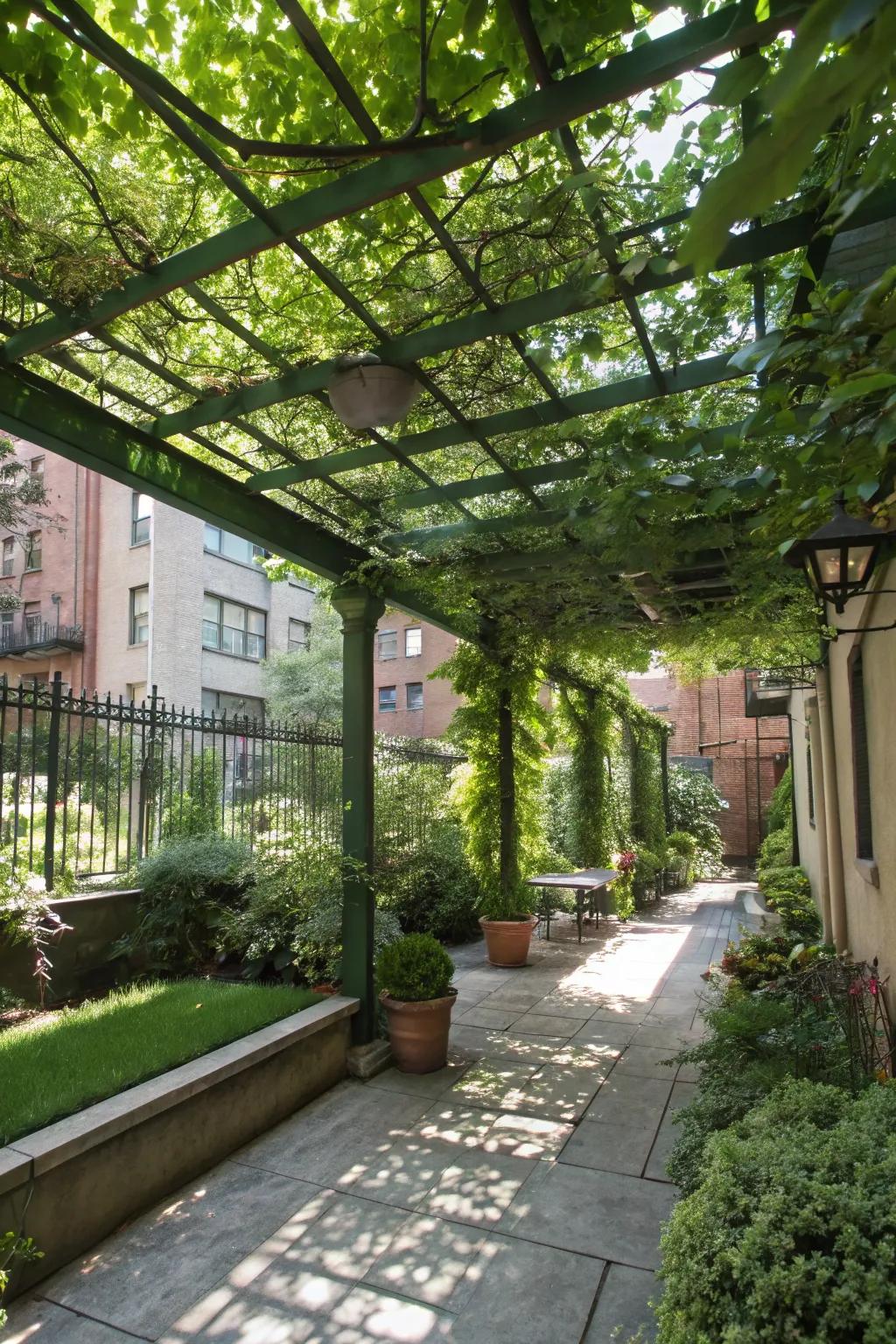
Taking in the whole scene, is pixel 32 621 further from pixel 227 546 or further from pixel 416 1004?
pixel 416 1004

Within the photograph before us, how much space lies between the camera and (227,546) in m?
18.0

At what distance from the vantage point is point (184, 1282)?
8.91 feet

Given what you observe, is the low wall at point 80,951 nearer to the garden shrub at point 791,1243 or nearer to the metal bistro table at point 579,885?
the garden shrub at point 791,1243

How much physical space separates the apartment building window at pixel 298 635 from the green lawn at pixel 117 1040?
15695 mm

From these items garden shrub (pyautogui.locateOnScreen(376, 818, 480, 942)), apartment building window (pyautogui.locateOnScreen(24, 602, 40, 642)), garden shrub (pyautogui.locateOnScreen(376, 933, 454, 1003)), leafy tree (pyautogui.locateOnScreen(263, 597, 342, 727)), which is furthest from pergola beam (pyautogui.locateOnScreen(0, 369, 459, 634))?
apartment building window (pyautogui.locateOnScreen(24, 602, 40, 642))

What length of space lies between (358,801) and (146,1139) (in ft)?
7.51

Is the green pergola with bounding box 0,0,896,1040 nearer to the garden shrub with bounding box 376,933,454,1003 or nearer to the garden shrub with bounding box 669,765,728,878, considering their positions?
the garden shrub with bounding box 376,933,454,1003

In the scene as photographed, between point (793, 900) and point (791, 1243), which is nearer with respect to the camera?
point (791, 1243)

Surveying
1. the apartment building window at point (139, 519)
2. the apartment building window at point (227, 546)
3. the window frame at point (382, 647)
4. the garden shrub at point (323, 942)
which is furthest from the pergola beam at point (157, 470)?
the window frame at point (382, 647)

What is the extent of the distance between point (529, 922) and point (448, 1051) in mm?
2582

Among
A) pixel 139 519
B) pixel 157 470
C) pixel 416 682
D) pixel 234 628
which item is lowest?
pixel 157 470

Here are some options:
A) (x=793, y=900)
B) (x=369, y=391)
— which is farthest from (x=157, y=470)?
(x=793, y=900)

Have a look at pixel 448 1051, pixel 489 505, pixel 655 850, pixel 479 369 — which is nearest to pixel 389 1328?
pixel 448 1051

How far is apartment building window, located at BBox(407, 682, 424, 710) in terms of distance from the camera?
81.3 ft
